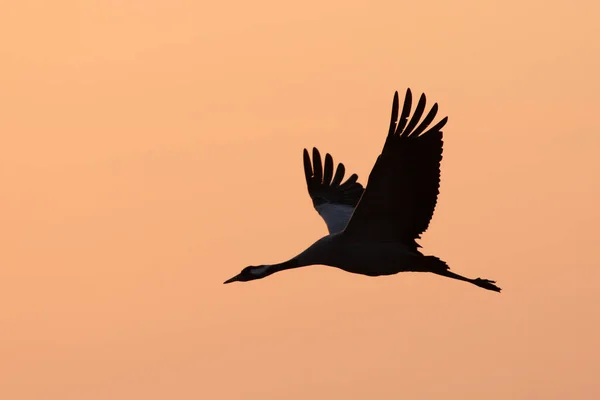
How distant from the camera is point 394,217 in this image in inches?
987

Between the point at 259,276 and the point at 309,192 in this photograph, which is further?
the point at 309,192

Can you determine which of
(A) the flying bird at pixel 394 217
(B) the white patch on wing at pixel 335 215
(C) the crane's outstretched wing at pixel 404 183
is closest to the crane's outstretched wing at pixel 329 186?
(B) the white patch on wing at pixel 335 215

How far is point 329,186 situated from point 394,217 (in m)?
5.50

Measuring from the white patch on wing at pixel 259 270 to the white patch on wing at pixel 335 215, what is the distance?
168 centimetres

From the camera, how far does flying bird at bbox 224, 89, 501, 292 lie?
77.2 feet

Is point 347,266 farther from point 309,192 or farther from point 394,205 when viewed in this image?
point 309,192

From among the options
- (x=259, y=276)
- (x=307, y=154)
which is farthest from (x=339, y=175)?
(x=259, y=276)

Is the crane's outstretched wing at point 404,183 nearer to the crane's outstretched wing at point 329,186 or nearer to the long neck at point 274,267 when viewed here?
the long neck at point 274,267

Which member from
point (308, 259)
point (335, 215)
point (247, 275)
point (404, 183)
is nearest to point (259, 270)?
point (247, 275)

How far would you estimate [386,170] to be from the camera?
77.9ft

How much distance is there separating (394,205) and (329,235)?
1.75 m

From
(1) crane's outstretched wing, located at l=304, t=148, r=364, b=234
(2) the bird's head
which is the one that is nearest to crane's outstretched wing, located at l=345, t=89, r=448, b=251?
(2) the bird's head

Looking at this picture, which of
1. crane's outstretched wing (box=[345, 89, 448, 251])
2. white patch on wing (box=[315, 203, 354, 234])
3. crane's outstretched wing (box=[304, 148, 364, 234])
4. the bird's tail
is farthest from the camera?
crane's outstretched wing (box=[304, 148, 364, 234])

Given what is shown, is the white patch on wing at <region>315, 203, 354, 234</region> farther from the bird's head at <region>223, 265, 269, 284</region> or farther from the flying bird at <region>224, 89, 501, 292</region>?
the bird's head at <region>223, 265, 269, 284</region>
